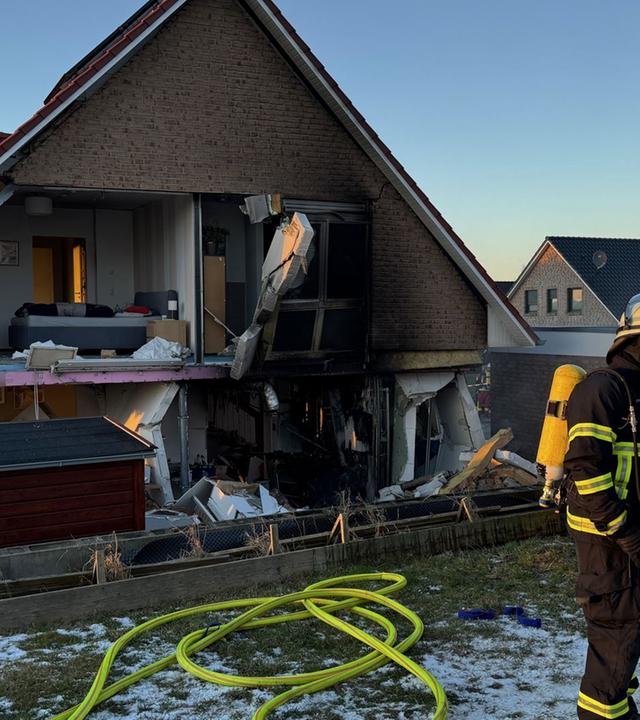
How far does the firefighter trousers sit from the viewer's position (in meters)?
4.66

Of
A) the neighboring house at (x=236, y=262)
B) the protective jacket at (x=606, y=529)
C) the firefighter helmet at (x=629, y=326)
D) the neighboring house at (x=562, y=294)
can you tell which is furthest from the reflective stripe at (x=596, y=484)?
the neighboring house at (x=562, y=294)

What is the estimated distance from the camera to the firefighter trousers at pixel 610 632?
466cm

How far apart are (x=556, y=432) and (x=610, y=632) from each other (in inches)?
53.4

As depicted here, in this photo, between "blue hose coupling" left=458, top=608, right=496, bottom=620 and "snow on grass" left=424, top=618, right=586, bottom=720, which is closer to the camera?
"snow on grass" left=424, top=618, right=586, bottom=720

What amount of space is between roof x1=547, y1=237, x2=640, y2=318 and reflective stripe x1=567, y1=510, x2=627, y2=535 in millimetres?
31814

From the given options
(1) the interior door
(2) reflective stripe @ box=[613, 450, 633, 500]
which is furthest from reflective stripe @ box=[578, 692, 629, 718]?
(1) the interior door

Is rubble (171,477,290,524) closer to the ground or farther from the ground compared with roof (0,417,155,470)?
closer to the ground

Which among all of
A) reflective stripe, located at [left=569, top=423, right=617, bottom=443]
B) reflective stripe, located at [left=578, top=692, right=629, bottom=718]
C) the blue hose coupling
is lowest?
the blue hose coupling

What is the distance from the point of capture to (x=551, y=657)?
21.1ft

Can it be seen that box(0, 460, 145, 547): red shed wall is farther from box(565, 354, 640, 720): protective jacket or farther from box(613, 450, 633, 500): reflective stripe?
box(613, 450, 633, 500): reflective stripe

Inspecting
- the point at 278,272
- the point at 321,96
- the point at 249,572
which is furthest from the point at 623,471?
the point at 321,96

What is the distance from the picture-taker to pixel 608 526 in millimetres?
4621

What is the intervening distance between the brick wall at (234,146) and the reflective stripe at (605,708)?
10.1 meters

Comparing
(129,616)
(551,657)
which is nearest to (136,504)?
(129,616)
